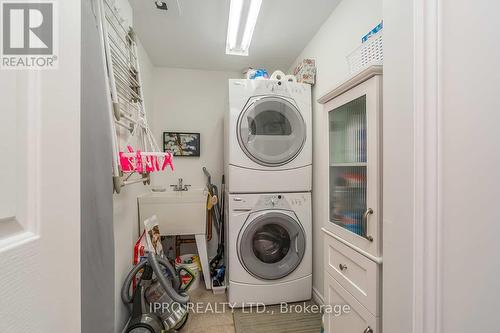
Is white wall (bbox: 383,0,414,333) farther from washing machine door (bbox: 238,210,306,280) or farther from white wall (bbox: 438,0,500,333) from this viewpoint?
washing machine door (bbox: 238,210,306,280)

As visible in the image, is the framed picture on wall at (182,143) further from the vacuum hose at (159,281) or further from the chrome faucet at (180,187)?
the vacuum hose at (159,281)

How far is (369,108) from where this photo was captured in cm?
91

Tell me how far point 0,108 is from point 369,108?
1091 mm

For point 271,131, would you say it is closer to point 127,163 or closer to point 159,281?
point 127,163

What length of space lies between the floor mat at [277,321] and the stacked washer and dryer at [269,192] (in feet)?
0.26

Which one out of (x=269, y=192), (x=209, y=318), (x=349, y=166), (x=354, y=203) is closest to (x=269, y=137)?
(x=269, y=192)

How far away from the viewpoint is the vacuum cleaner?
4.32ft

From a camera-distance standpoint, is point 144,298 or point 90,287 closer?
point 90,287

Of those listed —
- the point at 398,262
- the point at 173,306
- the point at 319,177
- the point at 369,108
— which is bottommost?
the point at 173,306

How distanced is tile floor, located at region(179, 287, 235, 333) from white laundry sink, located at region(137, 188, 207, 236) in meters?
0.62

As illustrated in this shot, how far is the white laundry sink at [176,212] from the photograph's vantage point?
76.5 inches

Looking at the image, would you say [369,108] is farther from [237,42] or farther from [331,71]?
[237,42]

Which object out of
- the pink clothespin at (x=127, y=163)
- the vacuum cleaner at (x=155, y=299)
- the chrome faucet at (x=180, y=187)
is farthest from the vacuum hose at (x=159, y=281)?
the chrome faucet at (x=180, y=187)

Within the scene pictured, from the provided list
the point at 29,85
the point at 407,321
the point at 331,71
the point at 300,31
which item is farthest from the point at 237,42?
the point at 407,321
